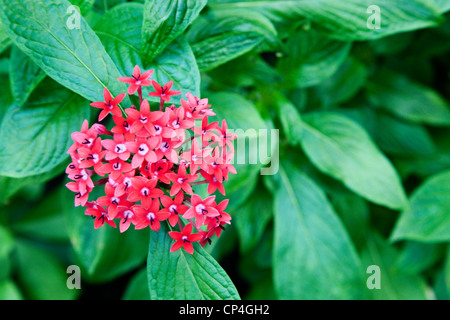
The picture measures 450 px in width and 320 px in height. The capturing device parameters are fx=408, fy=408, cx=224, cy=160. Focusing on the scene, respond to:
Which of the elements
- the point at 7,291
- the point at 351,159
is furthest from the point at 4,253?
the point at 351,159

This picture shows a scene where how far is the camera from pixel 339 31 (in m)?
1.02

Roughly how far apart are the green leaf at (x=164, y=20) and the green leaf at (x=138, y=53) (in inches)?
1.3

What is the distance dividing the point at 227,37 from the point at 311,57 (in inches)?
15.0

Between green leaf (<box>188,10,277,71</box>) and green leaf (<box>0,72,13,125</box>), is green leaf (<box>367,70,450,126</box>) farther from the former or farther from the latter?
green leaf (<box>0,72,13,125</box>)

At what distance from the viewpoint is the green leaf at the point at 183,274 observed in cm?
70

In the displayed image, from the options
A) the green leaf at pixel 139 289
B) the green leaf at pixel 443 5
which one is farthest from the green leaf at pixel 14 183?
the green leaf at pixel 443 5

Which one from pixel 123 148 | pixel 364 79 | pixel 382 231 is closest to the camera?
pixel 123 148

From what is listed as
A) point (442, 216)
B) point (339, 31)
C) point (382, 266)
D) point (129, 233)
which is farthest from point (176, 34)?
point (382, 266)

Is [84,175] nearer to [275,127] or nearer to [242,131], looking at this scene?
[242,131]

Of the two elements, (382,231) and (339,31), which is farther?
(382,231)

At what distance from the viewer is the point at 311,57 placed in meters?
1.16

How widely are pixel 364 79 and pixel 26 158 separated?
116 centimetres

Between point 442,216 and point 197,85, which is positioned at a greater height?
point 197,85
